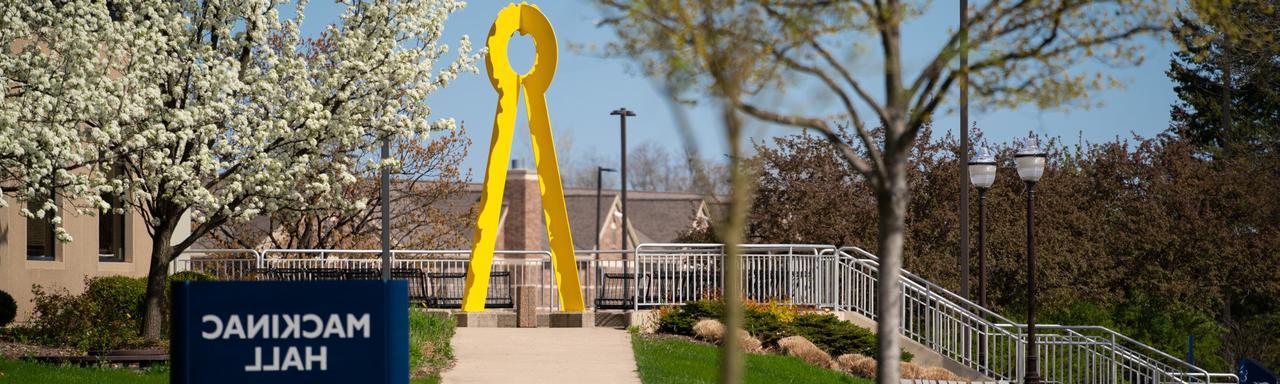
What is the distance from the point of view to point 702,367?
14.7 metres

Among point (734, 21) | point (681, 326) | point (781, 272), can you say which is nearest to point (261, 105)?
point (681, 326)

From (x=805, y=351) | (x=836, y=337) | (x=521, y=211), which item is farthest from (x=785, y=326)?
(x=521, y=211)

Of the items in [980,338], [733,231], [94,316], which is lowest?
[980,338]

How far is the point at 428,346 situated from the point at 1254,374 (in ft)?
30.8

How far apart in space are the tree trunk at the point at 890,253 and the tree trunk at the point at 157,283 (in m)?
11.5

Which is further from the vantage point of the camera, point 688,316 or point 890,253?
point 688,316

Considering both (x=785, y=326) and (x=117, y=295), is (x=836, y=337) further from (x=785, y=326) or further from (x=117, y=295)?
(x=117, y=295)

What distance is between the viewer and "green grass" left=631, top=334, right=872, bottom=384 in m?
14.0

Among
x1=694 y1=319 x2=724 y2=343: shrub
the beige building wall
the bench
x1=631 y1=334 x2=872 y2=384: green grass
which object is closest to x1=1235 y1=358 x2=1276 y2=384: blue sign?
x1=631 y1=334 x2=872 y2=384: green grass

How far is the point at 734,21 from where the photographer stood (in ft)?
24.3

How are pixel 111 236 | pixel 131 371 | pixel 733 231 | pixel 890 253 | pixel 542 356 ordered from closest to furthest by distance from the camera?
1. pixel 733 231
2. pixel 890 253
3. pixel 131 371
4. pixel 542 356
5. pixel 111 236

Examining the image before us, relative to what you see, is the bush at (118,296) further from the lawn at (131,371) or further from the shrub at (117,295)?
the lawn at (131,371)

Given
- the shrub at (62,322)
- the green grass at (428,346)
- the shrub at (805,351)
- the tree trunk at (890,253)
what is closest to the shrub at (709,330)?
the shrub at (805,351)

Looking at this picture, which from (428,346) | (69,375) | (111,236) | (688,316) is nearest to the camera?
(69,375)
